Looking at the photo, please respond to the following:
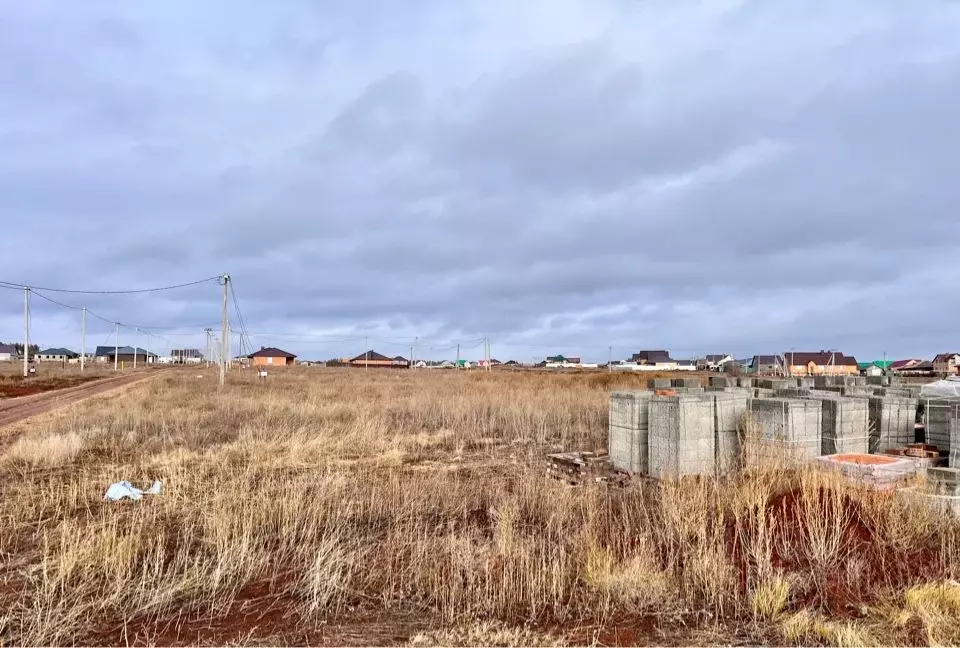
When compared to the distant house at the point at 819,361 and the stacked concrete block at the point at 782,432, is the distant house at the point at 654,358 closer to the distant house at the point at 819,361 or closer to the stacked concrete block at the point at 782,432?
the distant house at the point at 819,361

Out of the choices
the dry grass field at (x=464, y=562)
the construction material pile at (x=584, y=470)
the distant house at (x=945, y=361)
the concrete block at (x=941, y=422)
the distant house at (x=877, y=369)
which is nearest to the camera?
the dry grass field at (x=464, y=562)

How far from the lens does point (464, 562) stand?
5.31m

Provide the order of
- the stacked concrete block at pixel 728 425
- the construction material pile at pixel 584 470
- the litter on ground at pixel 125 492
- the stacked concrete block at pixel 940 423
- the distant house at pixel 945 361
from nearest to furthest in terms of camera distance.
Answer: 1. the litter on ground at pixel 125 492
2. the stacked concrete block at pixel 940 423
3. the stacked concrete block at pixel 728 425
4. the construction material pile at pixel 584 470
5. the distant house at pixel 945 361

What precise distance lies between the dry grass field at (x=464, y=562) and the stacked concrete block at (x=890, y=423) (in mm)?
3062

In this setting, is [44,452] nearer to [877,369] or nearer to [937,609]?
[937,609]

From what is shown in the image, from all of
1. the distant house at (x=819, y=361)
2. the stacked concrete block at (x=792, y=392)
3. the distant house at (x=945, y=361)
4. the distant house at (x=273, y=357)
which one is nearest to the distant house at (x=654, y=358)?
the distant house at (x=819, y=361)

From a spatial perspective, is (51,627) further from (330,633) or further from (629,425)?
(629,425)

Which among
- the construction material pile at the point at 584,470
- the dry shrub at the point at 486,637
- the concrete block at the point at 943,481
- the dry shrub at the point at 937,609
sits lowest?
the construction material pile at the point at 584,470

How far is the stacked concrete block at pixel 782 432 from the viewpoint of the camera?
337 inches

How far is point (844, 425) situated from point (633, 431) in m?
3.10

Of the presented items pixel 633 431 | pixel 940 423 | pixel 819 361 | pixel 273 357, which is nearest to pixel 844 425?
pixel 940 423

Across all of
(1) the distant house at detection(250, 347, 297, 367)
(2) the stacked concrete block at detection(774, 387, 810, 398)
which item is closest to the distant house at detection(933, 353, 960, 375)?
(2) the stacked concrete block at detection(774, 387, 810, 398)

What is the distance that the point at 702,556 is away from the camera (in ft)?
17.0

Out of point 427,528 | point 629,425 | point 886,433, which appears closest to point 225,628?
point 427,528
